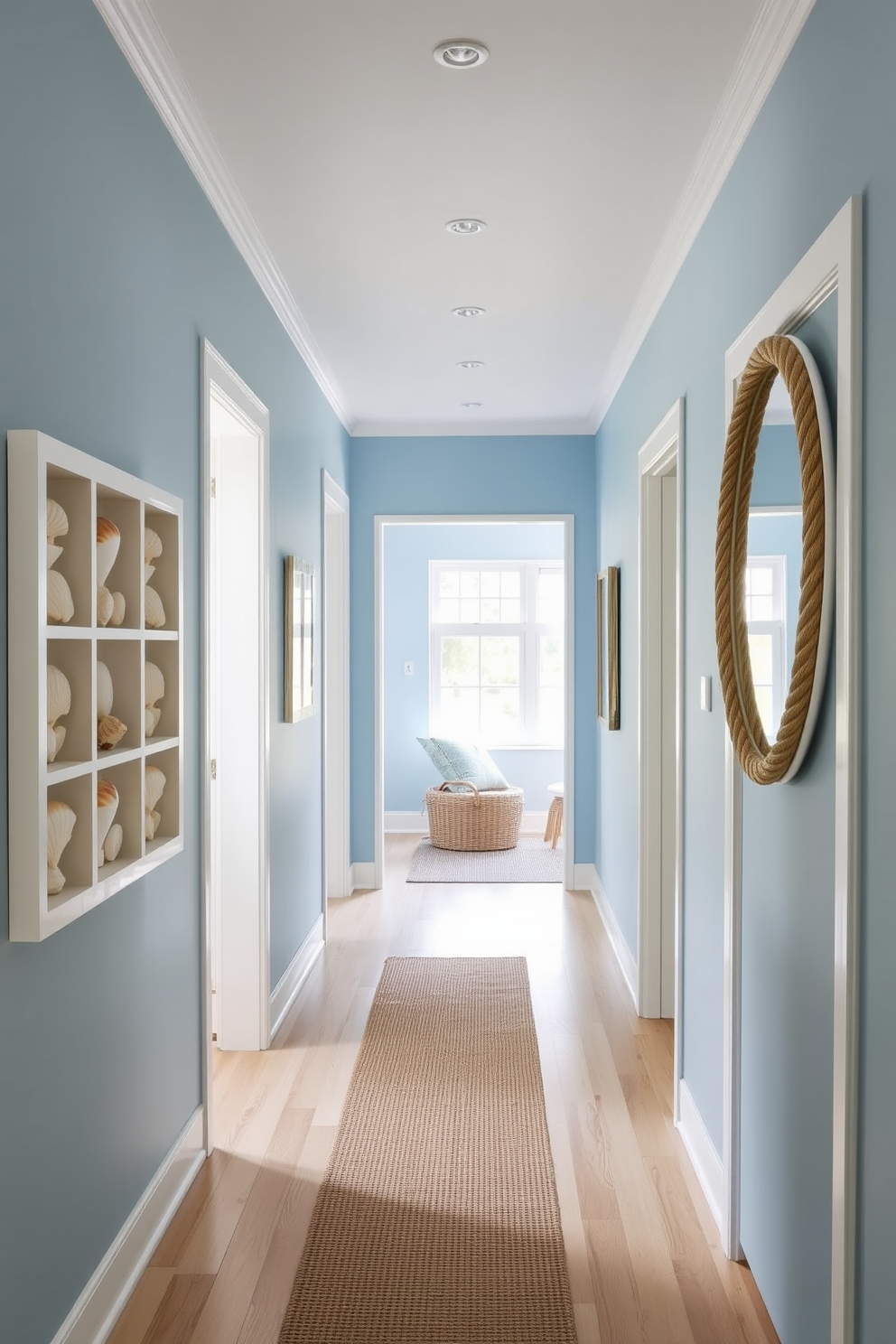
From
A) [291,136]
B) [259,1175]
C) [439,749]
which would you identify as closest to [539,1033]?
[259,1175]

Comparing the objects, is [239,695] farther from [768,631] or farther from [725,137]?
[725,137]

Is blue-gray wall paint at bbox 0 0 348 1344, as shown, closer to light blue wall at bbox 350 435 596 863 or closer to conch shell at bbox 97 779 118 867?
conch shell at bbox 97 779 118 867

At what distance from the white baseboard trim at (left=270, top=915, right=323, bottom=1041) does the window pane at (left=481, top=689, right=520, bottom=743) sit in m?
3.53

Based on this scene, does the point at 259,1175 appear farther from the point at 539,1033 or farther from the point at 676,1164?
the point at 539,1033

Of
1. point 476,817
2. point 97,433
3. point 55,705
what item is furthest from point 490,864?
point 55,705

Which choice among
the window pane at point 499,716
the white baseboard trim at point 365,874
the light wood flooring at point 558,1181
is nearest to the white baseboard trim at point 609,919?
the light wood flooring at point 558,1181

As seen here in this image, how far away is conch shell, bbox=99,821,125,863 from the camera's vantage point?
1.92m

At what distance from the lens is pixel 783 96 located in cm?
199

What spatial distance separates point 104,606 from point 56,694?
11.0 inches

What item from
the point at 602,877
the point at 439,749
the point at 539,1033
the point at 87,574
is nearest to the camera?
the point at 87,574

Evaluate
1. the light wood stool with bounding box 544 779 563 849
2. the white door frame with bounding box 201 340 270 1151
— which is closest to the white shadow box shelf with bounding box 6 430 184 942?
the white door frame with bounding box 201 340 270 1151

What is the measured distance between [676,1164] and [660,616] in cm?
197

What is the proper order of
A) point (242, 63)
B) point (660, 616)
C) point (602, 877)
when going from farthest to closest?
point (602, 877) → point (660, 616) → point (242, 63)

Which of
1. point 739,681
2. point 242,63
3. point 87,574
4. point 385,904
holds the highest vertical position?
point 242,63
